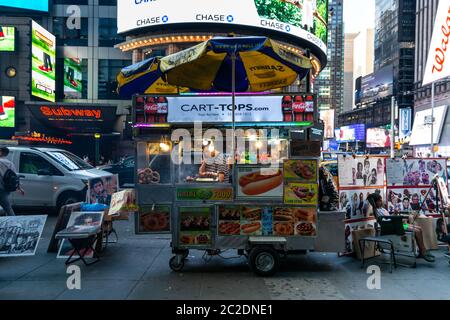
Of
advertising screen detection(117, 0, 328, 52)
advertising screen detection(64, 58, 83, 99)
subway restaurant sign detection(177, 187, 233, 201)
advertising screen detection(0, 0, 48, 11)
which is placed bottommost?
subway restaurant sign detection(177, 187, 233, 201)

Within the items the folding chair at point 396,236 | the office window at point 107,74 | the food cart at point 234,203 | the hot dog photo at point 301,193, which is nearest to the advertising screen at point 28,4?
the office window at point 107,74

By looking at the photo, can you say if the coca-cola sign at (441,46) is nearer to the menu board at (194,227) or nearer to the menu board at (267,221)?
the menu board at (267,221)

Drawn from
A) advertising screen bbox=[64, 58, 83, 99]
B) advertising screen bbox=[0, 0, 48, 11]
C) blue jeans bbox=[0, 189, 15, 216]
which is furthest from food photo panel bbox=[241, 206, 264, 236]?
advertising screen bbox=[0, 0, 48, 11]

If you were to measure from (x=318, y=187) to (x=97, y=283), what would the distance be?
383 cm

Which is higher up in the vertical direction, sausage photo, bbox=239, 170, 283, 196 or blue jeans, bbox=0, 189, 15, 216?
sausage photo, bbox=239, 170, 283, 196

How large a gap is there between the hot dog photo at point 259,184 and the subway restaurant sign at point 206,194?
0.20 metres

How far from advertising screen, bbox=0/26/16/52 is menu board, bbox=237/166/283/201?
29968 mm

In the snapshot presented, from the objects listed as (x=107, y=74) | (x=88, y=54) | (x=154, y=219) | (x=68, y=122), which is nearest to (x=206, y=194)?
(x=154, y=219)

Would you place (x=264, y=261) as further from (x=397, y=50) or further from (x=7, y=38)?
(x=397, y=50)

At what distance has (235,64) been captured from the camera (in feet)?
26.3

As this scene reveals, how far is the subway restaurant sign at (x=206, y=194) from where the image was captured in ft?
21.1

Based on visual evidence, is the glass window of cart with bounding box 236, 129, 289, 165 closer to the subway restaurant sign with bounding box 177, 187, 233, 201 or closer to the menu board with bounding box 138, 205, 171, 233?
the subway restaurant sign with bounding box 177, 187, 233, 201

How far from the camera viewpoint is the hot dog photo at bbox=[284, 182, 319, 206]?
251 inches
